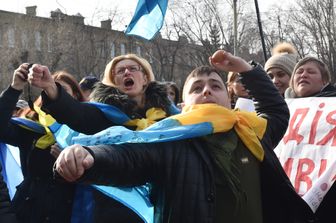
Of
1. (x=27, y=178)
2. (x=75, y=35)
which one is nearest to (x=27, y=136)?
(x=27, y=178)

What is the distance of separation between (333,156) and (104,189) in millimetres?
1614

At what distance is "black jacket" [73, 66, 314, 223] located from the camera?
2.30 metres

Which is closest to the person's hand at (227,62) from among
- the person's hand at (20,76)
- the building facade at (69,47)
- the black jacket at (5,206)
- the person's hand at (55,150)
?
the person's hand at (20,76)

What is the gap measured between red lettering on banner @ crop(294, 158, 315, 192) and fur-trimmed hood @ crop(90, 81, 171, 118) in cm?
97

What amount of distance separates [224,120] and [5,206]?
3186mm

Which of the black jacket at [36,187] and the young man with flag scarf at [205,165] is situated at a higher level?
the young man with flag scarf at [205,165]

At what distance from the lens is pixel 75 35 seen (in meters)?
28.4

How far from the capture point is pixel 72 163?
201 centimetres

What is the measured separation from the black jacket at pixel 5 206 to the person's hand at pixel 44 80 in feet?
7.01

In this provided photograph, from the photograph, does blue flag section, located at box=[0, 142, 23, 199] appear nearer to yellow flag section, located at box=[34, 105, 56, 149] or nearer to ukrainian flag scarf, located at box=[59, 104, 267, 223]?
yellow flag section, located at box=[34, 105, 56, 149]

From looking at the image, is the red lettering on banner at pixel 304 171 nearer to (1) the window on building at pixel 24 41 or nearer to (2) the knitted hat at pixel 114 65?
(2) the knitted hat at pixel 114 65

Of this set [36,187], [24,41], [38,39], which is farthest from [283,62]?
[38,39]

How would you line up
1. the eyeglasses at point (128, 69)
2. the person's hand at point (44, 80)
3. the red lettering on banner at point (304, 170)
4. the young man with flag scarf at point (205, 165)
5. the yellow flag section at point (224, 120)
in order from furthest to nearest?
the eyeglasses at point (128, 69) < the red lettering on banner at point (304, 170) < the person's hand at point (44, 80) < the yellow flag section at point (224, 120) < the young man with flag scarf at point (205, 165)

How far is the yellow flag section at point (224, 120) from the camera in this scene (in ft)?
8.56
